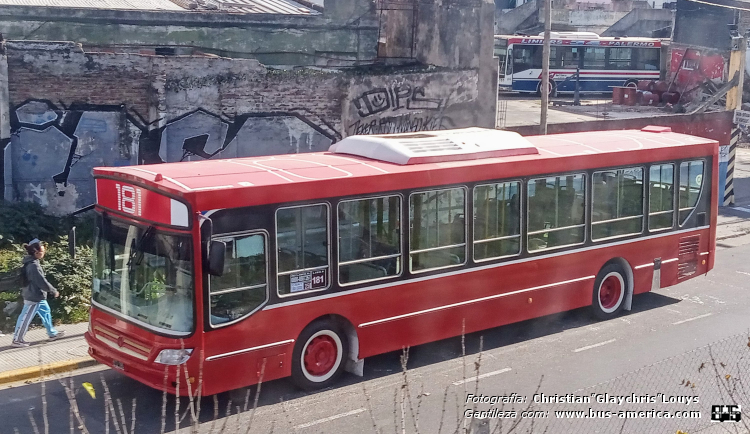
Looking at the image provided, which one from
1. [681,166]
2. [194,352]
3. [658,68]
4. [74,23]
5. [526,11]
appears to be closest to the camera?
[194,352]

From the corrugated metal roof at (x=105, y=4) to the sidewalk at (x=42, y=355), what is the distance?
921cm

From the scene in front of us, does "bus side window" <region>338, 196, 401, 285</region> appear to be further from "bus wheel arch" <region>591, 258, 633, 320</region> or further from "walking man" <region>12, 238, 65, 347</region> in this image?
"bus wheel arch" <region>591, 258, 633, 320</region>

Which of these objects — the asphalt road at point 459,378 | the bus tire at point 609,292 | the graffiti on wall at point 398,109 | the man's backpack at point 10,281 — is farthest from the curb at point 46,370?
the graffiti on wall at point 398,109

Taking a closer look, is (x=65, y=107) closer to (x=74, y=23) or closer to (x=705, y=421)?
(x=74, y=23)

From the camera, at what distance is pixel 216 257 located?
8.73 metres

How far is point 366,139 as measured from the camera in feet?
37.6

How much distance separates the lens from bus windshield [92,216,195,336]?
8.91 meters

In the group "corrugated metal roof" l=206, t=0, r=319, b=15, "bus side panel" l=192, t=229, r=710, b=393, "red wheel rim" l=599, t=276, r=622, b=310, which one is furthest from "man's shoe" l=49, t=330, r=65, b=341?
"corrugated metal roof" l=206, t=0, r=319, b=15

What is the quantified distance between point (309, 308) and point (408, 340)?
1647mm

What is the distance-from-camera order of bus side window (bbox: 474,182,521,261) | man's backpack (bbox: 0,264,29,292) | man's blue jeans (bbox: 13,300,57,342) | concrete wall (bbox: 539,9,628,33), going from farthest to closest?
concrete wall (bbox: 539,9,628,33) < man's backpack (bbox: 0,264,29,292) < bus side window (bbox: 474,182,521,261) < man's blue jeans (bbox: 13,300,57,342)

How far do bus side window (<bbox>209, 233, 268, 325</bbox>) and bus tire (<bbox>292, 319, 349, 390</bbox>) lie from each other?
2.81ft

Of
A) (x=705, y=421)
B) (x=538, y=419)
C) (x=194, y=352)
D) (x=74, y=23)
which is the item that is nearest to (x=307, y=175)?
(x=194, y=352)

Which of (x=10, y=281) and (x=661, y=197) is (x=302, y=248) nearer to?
(x=10, y=281)

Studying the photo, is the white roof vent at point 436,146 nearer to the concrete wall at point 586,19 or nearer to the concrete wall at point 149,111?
the concrete wall at point 149,111
